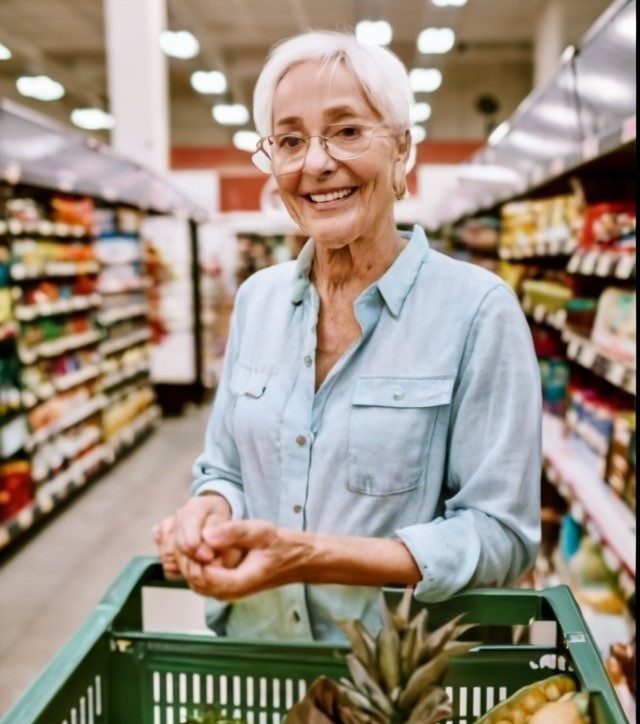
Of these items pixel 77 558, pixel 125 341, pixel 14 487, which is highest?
pixel 125 341

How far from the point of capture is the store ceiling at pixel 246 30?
10234 mm

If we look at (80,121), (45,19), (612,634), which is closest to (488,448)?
(612,634)

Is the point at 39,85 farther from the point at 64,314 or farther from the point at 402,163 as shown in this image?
the point at 402,163

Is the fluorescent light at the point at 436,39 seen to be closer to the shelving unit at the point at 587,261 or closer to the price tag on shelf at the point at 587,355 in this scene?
the shelving unit at the point at 587,261

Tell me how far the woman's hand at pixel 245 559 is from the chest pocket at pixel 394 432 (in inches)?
10.8

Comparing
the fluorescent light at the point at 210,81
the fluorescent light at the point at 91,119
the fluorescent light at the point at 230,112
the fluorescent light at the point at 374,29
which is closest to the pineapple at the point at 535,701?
the fluorescent light at the point at 374,29

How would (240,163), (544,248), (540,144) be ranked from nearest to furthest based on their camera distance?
1. (544,248)
2. (540,144)
3. (240,163)

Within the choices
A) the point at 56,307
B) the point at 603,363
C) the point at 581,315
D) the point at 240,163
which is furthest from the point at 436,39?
the point at 603,363

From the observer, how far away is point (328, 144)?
4.29ft

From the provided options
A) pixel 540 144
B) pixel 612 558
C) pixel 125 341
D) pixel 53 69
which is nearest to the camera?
pixel 612 558

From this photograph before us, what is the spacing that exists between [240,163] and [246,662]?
545 inches

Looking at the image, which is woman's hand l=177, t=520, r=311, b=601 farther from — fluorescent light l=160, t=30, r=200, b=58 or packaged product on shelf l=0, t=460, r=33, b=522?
fluorescent light l=160, t=30, r=200, b=58

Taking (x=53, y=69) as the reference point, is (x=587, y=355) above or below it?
below

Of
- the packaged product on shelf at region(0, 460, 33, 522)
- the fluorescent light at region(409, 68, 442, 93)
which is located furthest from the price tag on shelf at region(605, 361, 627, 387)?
the fluorescent light at region(409, 68, 442, 93)
